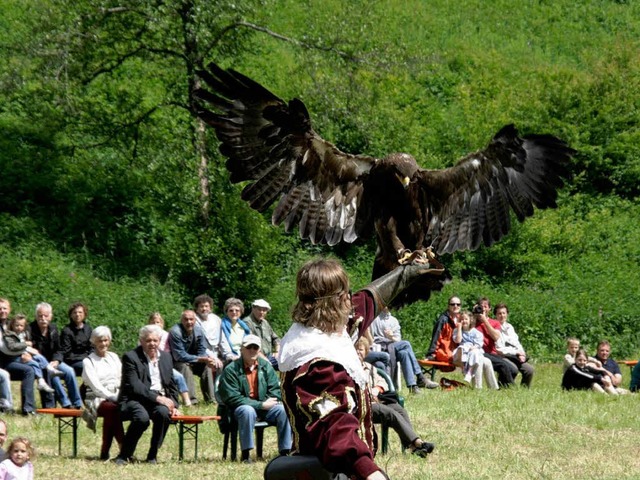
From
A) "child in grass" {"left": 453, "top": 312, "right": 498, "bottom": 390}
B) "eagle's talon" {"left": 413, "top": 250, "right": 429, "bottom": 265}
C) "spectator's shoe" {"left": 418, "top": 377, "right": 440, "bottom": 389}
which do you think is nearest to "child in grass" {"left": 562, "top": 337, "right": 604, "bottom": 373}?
"child in grass" {"left": 453, "top": 312, "right": 498, "bottom": 390}

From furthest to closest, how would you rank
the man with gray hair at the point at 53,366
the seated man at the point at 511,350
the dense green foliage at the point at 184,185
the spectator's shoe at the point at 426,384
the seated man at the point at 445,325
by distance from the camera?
the dense green foliage at the point at 184,185 → the seated man at the point at 511,350 → the seated man at the point at 445,325 → the spectator's shoe at the point at 426,384 → the man with gray hair at the point at 53,366

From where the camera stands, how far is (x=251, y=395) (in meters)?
9.73

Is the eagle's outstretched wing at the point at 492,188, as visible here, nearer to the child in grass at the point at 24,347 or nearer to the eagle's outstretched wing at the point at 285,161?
the eagle's outstretched wing at the point at 285,161

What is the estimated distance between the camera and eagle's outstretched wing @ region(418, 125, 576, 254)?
987 cm

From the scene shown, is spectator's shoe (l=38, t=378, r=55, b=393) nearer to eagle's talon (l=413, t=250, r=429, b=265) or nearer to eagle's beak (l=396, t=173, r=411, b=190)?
eagle's beak (l=396, t=173, r=411, b=190)

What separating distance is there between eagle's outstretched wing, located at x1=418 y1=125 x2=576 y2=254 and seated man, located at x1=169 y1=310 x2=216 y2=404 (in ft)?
11.5

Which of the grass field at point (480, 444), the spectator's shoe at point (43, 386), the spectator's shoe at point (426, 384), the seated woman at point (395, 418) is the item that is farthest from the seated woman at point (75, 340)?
the seated woman at point (395, 418)

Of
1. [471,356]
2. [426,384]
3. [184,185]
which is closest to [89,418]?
[426,384]

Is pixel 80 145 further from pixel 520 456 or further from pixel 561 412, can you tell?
pixel 520 456

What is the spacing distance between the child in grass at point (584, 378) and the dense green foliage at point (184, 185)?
15.8 ft

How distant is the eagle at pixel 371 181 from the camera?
9.24 meters

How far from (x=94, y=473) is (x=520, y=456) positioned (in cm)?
346

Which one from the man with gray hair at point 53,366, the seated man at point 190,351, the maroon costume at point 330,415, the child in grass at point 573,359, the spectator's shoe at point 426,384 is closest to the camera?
the maroon costume at point 330,415

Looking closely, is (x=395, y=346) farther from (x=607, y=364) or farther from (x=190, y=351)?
(x=607, y=364)
